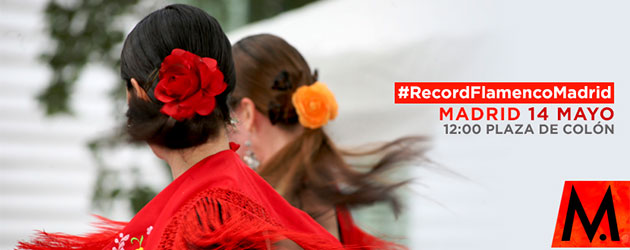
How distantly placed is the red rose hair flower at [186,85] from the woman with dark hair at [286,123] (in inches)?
42.6

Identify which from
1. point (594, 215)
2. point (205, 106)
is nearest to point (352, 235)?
point (594, 215)

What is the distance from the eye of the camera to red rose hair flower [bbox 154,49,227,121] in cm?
127

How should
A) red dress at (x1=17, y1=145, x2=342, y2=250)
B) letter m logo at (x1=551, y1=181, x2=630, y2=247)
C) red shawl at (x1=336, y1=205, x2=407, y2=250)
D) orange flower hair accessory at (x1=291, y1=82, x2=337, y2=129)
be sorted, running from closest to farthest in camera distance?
red dress at (x1=17, y1=145, x2=342, y2=250) → red shawl at (x1=336, y1=205, x2=407, y2=250) → orange flower hair accessory at (x1=291, y1=82, x2=337, y2=129) → letter m logo at (x1=551, y1=181, x2=630, y2=247)

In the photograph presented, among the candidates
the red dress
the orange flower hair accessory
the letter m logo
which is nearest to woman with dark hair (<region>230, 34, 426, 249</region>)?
the orange flower hair accessory

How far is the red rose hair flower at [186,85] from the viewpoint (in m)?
1.27

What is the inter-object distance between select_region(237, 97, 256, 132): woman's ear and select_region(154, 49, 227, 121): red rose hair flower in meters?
1.11

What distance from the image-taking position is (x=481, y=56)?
2.62 meters

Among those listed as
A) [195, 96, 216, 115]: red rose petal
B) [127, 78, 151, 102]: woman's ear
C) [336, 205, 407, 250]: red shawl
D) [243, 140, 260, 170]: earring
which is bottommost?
[336, 205, 407, 250]: red shawl

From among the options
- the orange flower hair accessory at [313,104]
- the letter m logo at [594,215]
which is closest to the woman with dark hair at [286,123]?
the orange flower hair accessory at [313,104]

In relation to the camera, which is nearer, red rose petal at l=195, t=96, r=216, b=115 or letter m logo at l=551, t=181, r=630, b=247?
red rose petal at l=195, t=96, r=216, b=115

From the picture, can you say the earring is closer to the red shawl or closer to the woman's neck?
the red shawl

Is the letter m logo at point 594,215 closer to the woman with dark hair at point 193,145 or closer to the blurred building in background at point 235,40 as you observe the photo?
the blurred building in background at point 235,40

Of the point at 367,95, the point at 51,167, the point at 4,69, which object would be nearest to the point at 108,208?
the point at 51,167

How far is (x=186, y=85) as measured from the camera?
129cm
